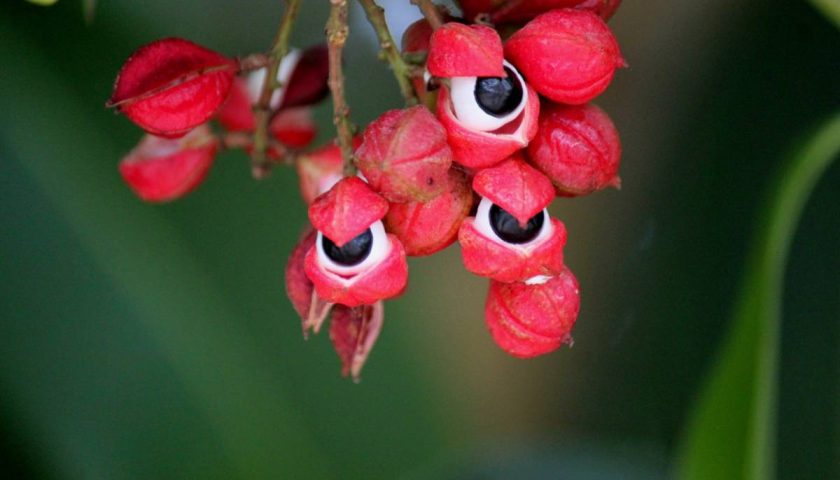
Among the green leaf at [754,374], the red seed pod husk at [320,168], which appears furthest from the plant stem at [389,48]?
the green leaf at [754,374]

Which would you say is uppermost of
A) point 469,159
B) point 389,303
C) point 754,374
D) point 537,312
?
point 469,159

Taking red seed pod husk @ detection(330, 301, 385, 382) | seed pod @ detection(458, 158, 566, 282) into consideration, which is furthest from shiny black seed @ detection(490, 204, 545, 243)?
red seed pod husk @ detection(330, 301, 385, 382)

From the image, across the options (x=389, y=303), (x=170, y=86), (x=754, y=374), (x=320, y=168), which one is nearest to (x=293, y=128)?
(x=320, y=168)

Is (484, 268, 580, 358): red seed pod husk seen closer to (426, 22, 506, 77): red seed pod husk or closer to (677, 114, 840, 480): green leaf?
(426, 22, 506, 77): red seed pod husk

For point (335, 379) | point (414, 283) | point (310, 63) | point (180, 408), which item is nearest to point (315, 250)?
point (310, 63)

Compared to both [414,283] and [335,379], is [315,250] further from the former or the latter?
[414,283]

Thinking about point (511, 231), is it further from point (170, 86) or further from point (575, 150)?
point (170, 86)

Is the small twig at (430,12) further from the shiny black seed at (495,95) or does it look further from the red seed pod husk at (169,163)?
the red seed pod husk at (169,163)
